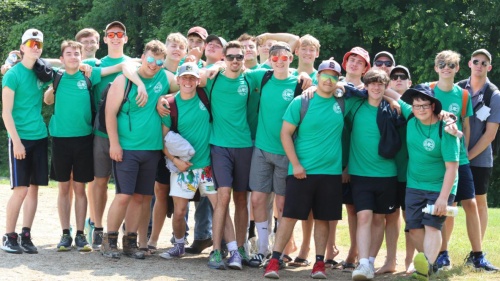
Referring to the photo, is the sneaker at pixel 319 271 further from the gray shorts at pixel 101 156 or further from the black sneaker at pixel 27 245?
the black sneaker at pixel 27 245

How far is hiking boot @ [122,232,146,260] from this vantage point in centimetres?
985

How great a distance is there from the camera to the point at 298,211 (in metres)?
9.19

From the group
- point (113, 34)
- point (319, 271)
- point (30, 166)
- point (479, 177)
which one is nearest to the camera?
point (319, 271)

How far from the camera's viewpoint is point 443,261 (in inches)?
377

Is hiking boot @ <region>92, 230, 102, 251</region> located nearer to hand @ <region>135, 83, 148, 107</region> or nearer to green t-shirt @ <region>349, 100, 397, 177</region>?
hand @ <region>135, 83, 148, 107</region>

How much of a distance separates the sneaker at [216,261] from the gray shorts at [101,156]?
1.64 metres

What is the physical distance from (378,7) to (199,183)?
16131 millimetres

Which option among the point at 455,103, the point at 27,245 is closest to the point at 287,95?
the point at 455,103

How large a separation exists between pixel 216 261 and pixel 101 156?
1.82m

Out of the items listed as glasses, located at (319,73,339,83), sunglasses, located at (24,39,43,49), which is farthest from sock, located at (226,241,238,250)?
sunglasses, located at (24,39,43,49)

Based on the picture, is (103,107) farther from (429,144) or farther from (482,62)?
(482,62)

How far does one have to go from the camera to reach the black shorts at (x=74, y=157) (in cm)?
1000

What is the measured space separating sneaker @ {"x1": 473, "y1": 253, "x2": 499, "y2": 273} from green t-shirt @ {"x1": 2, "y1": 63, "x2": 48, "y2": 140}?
4.97m

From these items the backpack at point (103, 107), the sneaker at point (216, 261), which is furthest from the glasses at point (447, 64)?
the backpack at point (103, 107)
